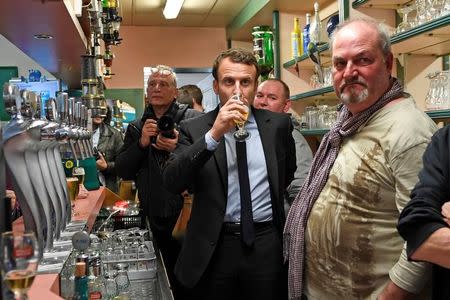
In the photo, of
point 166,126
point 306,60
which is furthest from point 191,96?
point 166,126

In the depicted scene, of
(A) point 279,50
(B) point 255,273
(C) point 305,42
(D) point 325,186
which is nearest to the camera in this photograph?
(D) point 325,186

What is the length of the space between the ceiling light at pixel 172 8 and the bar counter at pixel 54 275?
3.09 m

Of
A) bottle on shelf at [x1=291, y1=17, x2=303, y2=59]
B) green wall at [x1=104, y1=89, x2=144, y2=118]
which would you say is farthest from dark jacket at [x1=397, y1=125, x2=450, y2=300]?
green wall at [x1=104, y1=89, x2=144, y2=118]

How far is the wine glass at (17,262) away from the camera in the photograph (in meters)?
0.84

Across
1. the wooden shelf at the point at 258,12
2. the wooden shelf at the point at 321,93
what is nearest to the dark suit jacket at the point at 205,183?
the wooden shelf at the point at 321,93

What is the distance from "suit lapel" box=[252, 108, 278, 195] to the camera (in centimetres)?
205

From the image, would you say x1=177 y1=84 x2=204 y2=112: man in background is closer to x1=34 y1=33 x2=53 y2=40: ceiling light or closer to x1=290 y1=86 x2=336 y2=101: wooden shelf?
x1=290 y1=86 x2=336 y2=101: wooden shelf

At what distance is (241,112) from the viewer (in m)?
1.92

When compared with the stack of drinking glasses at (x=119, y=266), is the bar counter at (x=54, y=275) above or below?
above

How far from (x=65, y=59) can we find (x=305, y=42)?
2046 millimetres

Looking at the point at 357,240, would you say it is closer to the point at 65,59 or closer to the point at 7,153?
the point at 7,153

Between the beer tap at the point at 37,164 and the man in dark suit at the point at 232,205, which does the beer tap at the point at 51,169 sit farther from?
the man in dark suit at the point at 232,205

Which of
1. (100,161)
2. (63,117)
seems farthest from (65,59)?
(63,117)

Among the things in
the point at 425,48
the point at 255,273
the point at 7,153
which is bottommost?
the point at 255,273
